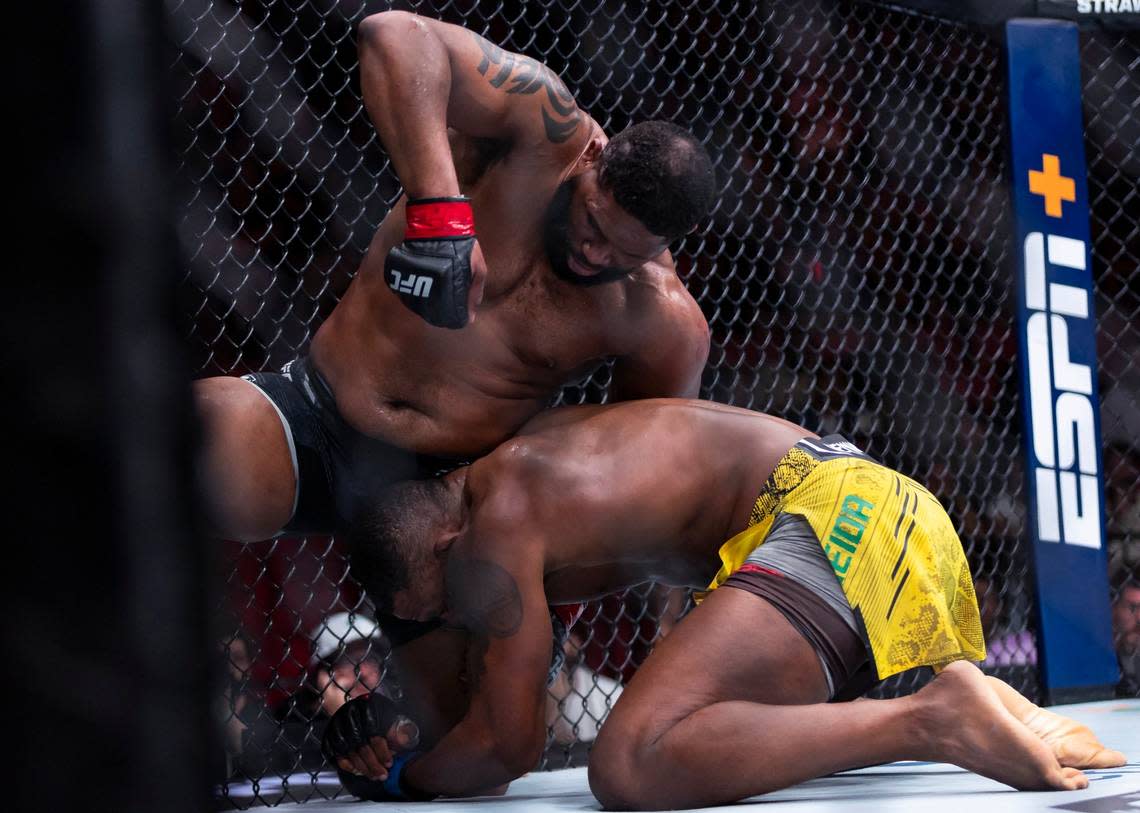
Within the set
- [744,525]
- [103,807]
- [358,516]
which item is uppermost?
[103,807]

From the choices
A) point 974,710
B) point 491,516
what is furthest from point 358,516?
point 974,710

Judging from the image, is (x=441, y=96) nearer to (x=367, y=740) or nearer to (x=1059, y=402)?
(x=367, y=740)

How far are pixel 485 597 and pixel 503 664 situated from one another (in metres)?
0.09

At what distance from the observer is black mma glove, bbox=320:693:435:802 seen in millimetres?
1720

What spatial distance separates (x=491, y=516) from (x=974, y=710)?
60cm

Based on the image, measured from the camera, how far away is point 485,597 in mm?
1571

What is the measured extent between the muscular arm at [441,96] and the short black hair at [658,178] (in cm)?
13

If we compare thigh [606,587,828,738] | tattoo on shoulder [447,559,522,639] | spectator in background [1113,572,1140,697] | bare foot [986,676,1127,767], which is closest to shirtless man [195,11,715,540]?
tattoo on shoulder [447,559,522,639]

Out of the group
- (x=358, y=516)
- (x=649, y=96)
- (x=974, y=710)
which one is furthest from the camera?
(x=649, y=96)

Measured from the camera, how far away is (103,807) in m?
0.31

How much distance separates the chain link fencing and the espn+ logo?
0.10m

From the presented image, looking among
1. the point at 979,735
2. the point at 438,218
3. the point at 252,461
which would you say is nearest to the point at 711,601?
the point at 979,735

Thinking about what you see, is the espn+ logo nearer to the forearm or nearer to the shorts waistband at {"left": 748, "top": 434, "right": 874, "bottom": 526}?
the shorts waistband at {"left": 748, "top": 434, "right": 874, "bottom": 526}

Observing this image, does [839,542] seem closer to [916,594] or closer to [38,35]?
[916,594]
